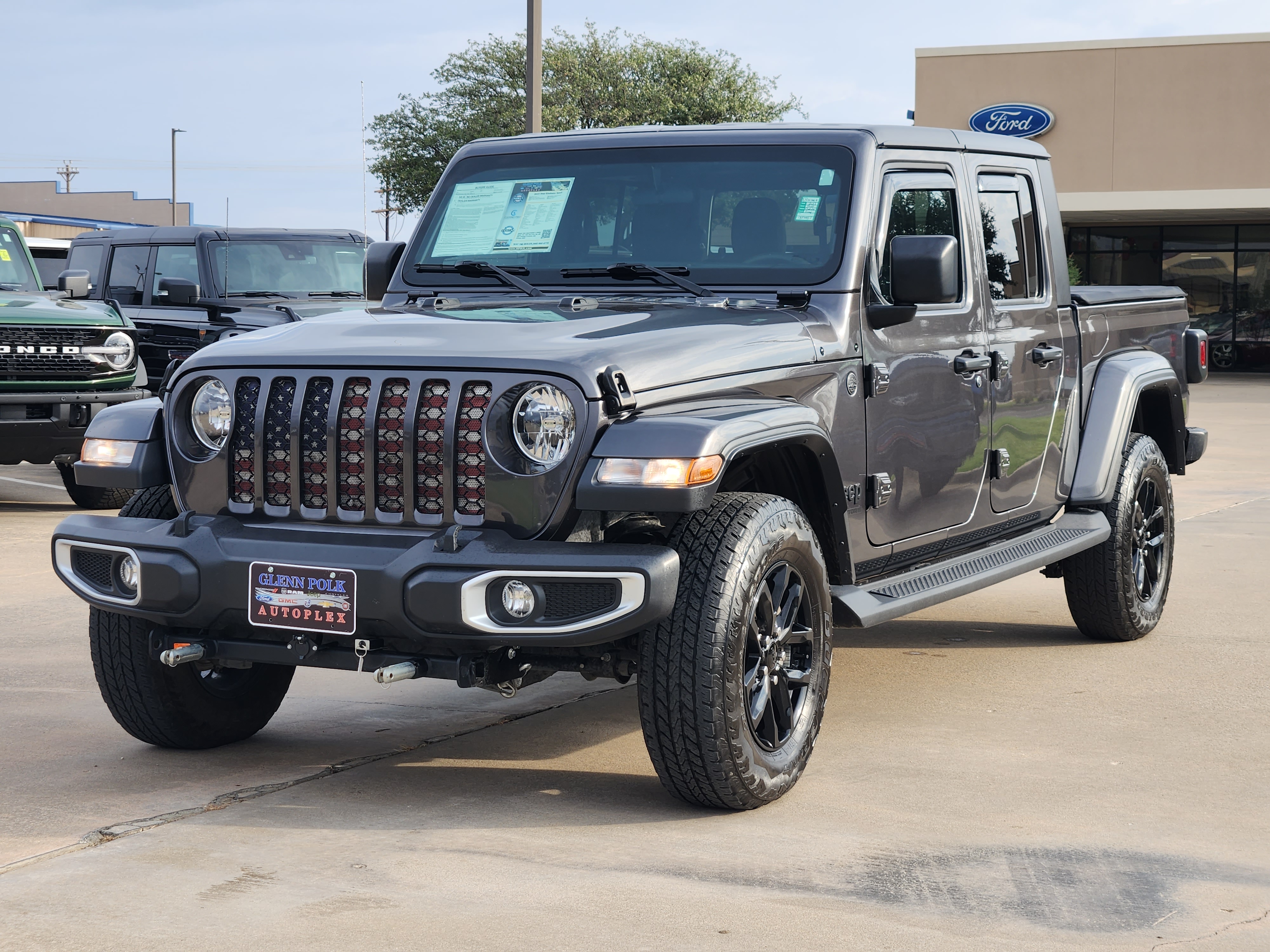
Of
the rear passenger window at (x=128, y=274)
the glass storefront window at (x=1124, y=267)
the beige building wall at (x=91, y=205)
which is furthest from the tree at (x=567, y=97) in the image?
the beige building wall at (x=91, y=205)

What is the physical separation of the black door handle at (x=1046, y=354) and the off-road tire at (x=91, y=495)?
6714 mm

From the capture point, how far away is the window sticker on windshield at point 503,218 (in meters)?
5.59

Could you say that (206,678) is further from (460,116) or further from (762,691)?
(460,116)

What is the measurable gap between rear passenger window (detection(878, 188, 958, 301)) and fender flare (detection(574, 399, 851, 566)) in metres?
1.04

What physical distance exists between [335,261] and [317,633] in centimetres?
1040

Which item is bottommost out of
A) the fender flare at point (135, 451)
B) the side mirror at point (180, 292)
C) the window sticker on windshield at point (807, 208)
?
the fender flare at point (135, 451)

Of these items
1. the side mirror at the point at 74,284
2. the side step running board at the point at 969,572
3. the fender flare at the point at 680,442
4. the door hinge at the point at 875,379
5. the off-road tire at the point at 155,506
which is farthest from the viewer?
the side mirror at the point at 74,284

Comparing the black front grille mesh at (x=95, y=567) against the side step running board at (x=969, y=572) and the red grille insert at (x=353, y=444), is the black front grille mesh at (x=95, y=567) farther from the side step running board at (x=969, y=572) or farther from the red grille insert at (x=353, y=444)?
the side step running board at (x=969, y=572)

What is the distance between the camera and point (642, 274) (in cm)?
524

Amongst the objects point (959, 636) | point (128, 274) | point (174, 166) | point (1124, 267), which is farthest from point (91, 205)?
point (959, 636)

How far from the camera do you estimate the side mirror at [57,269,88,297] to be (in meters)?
11.5

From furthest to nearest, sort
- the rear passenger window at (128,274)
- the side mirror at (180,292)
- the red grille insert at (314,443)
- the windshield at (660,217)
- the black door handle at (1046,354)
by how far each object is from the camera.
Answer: the rear passenger window at (128,274) → the side mirror at (180,292) → the black door handle at (1046,354) → the windshield at (660,217) → the red grille insert at (314,443)

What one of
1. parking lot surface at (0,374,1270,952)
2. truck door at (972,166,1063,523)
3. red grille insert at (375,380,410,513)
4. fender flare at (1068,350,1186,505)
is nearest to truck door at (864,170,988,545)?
truck door at (972,166,1063,523)

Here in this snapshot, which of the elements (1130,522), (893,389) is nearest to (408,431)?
(893,389)
